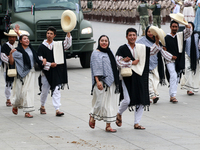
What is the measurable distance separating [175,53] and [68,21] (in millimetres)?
2473

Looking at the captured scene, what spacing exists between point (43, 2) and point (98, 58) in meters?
8.08

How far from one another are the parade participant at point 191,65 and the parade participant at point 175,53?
31 cm

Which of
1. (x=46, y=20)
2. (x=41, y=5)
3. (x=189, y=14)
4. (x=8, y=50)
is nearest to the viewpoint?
(x=8, y=50)

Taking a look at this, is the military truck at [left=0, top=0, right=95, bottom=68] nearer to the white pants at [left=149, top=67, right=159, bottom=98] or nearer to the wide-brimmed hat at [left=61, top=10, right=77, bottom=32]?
the white pants at [left=149, top=67, right=159, bottom=98]

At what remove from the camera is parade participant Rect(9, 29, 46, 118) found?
8.55m

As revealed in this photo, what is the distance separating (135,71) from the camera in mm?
7500

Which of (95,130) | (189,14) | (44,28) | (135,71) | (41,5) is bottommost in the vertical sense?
(95,130)

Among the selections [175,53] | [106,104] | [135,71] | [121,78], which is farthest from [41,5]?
[106,104]

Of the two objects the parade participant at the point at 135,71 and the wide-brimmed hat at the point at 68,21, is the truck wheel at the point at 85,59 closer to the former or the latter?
the wide-brimmed hat at the point at 68,21

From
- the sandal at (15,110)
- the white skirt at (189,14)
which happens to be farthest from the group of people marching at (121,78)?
the white skirt at (189,14)

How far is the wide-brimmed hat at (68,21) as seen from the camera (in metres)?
8.50

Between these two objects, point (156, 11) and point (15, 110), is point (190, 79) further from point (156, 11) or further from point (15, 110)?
point (156, 11)

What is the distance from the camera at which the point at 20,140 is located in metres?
6.87

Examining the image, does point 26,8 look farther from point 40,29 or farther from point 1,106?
point 1,106
